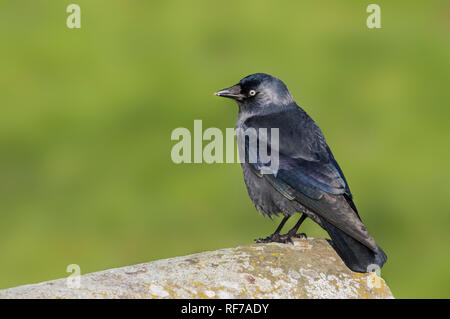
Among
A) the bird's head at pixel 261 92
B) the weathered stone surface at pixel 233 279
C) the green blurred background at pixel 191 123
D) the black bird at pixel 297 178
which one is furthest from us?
the green blurred background at pixel 191 123

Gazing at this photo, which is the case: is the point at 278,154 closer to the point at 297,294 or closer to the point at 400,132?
the point at 297,294

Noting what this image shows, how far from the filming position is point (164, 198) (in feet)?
45.9

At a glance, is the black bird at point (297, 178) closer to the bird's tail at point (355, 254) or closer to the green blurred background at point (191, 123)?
the bird's tail at point (355, 254)

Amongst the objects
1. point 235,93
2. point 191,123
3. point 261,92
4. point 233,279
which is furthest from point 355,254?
point 191,123

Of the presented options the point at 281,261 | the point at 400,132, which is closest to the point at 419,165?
the point at 400,132

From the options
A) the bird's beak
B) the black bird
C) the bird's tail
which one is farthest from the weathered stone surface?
the bird's beak

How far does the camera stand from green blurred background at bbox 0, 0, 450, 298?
43.0 feet

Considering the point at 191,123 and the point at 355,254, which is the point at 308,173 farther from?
the point at 191,123

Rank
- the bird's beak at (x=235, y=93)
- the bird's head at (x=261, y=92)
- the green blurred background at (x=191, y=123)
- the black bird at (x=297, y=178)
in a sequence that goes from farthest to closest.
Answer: the green blurred background at (x=191, y=123)
the bird's beak at (x=235, y=93)
the bird's head at (x=261, y=92)
the black bird at (x=297, y=178)

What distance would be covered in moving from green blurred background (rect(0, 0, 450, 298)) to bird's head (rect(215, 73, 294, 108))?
16.7 feet

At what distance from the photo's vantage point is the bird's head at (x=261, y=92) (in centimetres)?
752

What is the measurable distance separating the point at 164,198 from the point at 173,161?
43.0 inches

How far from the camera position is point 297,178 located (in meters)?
6.68

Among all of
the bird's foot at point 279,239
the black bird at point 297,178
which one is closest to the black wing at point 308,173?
the black bird at point 297,178
